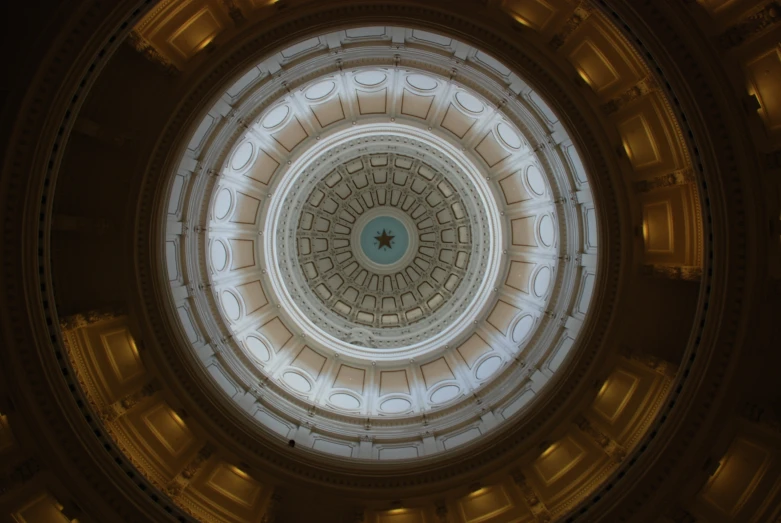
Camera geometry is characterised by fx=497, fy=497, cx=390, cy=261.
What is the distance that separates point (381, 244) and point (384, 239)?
313 millimetres

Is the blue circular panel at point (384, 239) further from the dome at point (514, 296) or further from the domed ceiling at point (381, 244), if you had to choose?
the dome at point (514, 296)

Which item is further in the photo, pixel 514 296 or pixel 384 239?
pixel 384 239

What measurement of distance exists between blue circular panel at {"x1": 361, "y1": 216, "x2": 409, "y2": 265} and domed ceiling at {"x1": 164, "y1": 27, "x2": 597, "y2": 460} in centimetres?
8

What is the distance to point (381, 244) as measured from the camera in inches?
1032

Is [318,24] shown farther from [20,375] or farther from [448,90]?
[20,375]

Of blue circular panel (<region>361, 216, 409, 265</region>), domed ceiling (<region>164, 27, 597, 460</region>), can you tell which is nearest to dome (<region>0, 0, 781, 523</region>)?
domed ceiling (<region>164, 27, 597, 460</region>)

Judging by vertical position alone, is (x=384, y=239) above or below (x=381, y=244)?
above

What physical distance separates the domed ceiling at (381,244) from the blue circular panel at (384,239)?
78 millimetres

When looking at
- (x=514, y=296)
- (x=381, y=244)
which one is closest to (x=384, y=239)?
(x=381, y=244)

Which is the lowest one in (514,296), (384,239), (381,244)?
(514,296)

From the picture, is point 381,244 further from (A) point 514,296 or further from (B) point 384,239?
(A) point 514,296

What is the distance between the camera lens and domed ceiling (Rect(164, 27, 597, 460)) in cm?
1531

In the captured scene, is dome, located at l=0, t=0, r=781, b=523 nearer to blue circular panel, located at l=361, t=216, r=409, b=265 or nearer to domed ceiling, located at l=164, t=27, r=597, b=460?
domed ceiling, located at l=164, t=27, r=597, b=460

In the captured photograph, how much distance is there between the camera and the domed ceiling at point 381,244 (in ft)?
50.2
